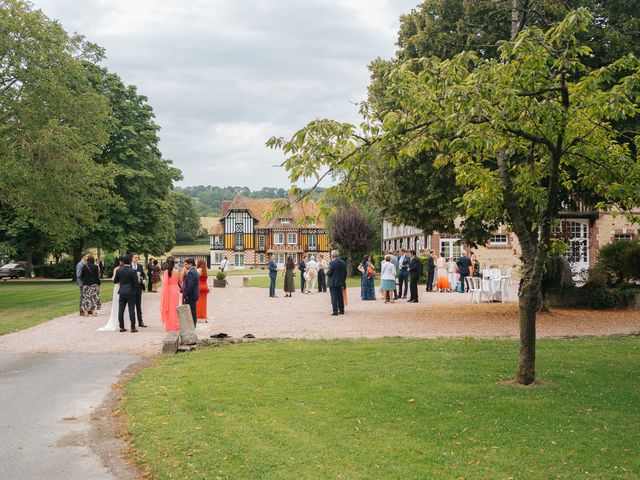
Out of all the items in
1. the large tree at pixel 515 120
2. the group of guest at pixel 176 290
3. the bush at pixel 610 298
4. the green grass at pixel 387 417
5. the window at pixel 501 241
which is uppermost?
the large tree at pixel 515 120

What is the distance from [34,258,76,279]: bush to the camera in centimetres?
5837

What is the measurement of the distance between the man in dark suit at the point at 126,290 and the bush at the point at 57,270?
41.7 metres

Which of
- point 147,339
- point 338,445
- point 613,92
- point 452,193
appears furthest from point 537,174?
point 147,339

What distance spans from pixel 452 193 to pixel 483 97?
1102cm

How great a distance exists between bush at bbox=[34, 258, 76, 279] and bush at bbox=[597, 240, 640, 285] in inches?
1733

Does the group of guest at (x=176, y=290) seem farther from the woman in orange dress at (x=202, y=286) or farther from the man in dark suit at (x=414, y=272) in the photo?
the man in dark suit at (x=414, y=272)

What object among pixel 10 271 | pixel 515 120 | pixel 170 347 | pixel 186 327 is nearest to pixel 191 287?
pixel 186 327

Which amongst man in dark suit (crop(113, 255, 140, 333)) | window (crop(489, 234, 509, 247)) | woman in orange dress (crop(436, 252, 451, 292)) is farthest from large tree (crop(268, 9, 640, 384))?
window (crop(489, 234, 509, 247))

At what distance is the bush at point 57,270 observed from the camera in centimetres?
5837

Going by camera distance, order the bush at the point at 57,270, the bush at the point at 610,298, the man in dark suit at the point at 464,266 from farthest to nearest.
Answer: the bush at the point at 57,270, the man in dark suit at the point at 464,266, the bush at the point at 610,298

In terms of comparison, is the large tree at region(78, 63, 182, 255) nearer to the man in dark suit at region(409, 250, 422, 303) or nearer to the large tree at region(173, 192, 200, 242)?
the man in dark suit at region(409, 250, 422, 303)

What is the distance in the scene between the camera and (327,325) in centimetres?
1755

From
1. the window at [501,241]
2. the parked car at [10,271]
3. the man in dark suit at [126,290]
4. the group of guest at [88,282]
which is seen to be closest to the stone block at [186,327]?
the man in dark suit at [126,290]

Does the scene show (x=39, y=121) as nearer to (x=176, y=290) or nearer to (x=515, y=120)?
(x=176, y=290)
